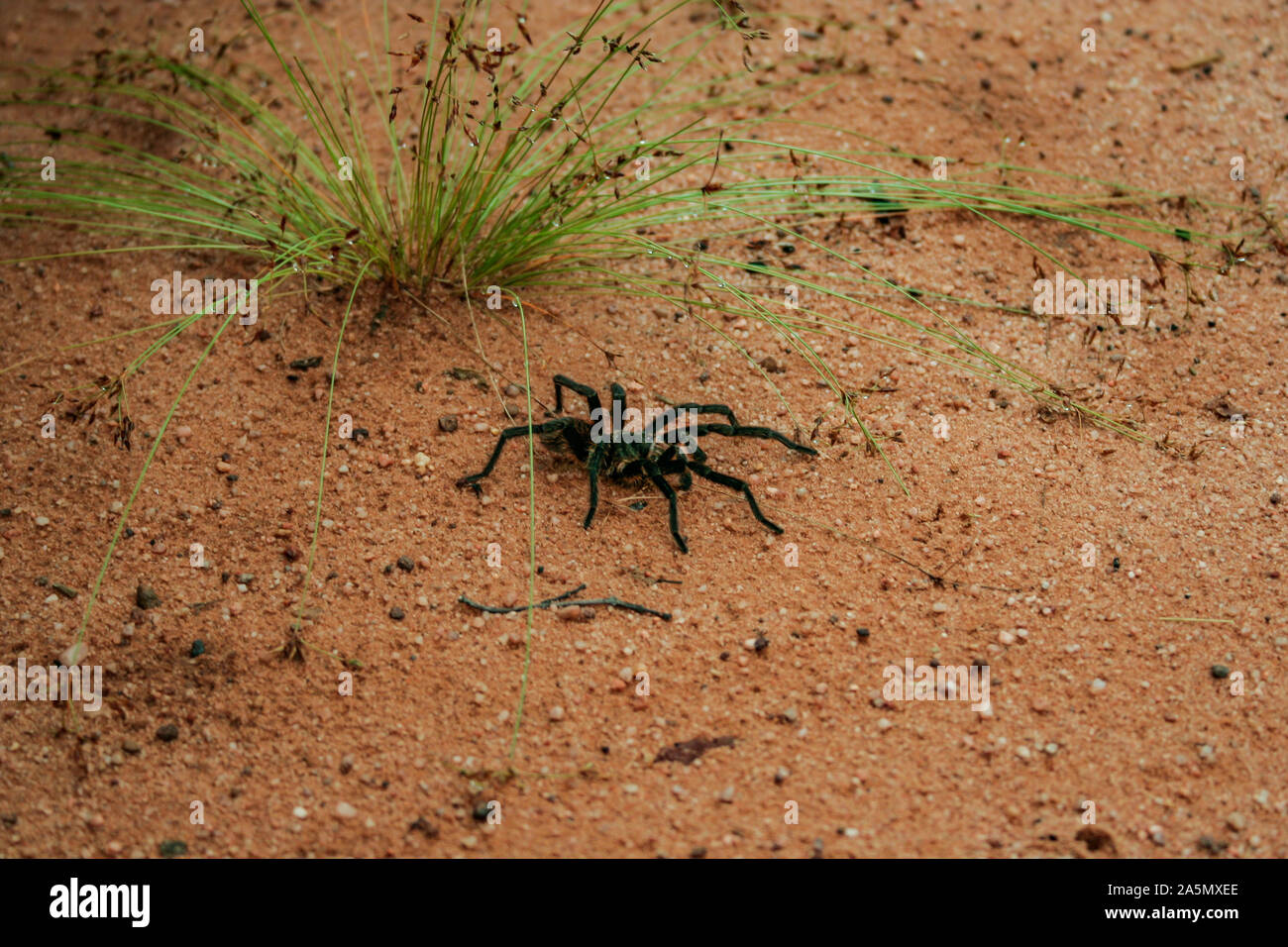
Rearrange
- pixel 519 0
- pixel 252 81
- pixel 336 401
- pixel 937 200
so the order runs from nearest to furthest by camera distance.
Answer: pixel 336 401
pixel 937 200
pixel 252 81
pixel 519 0

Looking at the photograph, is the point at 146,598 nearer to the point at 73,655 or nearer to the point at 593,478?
the point at 73,655

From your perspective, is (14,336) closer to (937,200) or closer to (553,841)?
(553,841)

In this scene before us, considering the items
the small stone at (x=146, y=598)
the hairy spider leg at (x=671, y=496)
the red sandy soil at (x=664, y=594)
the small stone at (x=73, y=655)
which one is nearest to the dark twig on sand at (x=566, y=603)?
the red sandy soil at (x=664, y=594)

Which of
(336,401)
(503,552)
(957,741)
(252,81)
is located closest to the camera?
(957,741)

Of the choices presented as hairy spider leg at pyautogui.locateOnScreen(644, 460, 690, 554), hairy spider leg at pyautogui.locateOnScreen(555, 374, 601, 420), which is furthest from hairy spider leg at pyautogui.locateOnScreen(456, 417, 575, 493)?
hairy spider leg at pyautogui.locateOnScreen(644, 460, 690, 554)

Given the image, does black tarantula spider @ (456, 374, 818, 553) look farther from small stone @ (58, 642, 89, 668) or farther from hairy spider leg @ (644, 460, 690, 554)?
small stone @ (58, 642, 89, 668)

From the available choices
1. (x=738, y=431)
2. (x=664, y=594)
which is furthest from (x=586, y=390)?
(x=664, y=594)
